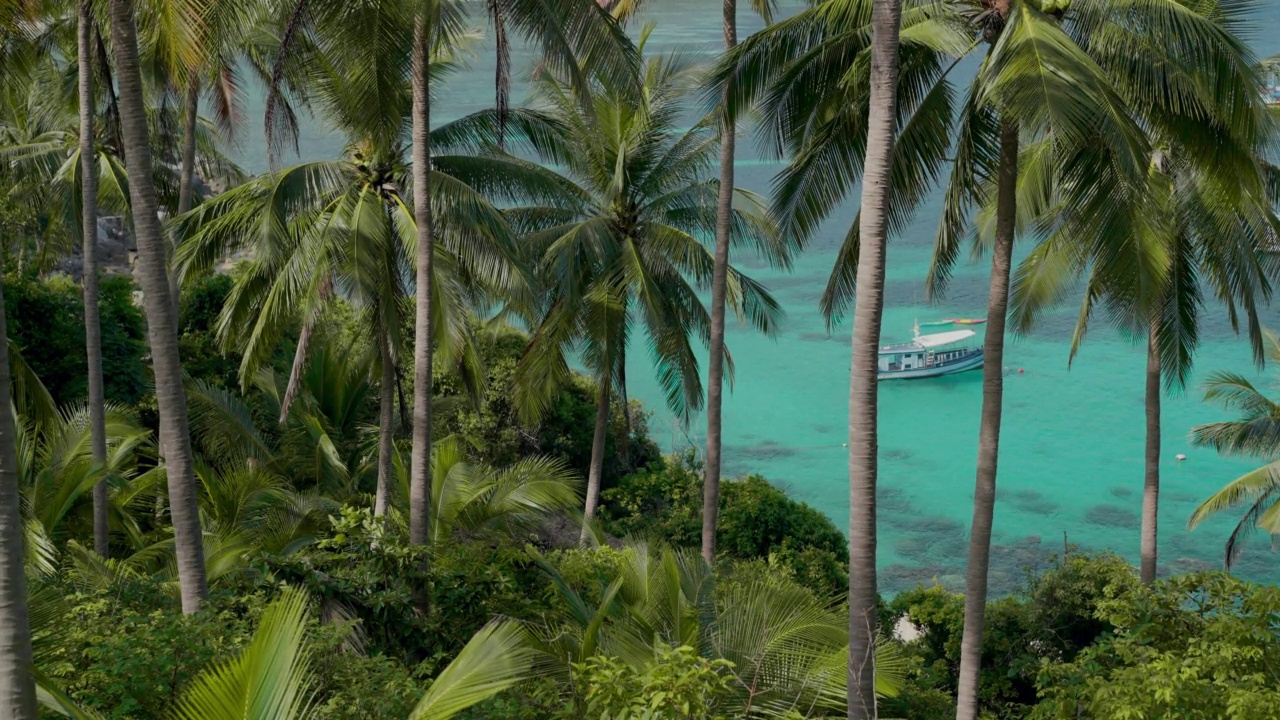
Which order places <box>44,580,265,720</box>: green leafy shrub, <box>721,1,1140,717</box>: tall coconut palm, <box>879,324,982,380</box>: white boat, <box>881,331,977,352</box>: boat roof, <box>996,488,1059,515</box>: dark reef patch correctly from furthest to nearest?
<box>881,331,977,352</box>: boat roof < <box>879,324,982,380</box>: white boat < <box>996,488,1059,515</box>: dark reef patch < <box>721,1,1140,717</box>: tall coconut palm < <box>44,580,265,720</box>: green leafy shrub

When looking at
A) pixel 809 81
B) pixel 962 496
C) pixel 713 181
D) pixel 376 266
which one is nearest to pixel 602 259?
pixel 713 181

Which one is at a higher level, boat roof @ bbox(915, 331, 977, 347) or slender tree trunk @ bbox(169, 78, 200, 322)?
slender tree trunk @ bbox(169, 78, 200, 322)

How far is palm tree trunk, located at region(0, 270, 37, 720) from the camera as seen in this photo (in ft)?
16.4

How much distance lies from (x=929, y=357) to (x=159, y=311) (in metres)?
55.4

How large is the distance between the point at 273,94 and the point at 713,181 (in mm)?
9800

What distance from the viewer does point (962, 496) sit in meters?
46.0

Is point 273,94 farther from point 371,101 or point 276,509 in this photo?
point 276,509

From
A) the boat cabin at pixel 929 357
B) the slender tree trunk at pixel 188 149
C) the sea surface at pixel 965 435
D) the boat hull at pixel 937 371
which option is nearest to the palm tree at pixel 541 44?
the slender tree trunk at pixel 188 149

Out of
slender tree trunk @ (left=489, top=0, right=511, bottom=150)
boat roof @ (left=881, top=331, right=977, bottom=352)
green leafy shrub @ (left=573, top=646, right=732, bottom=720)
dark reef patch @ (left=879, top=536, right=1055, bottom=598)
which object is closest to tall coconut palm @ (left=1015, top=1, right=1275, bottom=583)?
slender tree trunk @ (left=489, top=0, right=511, bottom=150)

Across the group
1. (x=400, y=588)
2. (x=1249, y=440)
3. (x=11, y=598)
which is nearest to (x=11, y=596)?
(x=11, y=598)

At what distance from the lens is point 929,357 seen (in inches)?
2346

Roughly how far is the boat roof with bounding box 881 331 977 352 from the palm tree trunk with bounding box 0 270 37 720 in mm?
55968

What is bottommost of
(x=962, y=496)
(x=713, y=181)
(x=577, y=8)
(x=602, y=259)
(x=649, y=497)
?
(x=962, y=496)

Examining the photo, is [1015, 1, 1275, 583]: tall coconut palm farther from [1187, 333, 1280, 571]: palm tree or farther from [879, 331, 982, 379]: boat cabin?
[879, 331, 982, 379]: boat cabin
